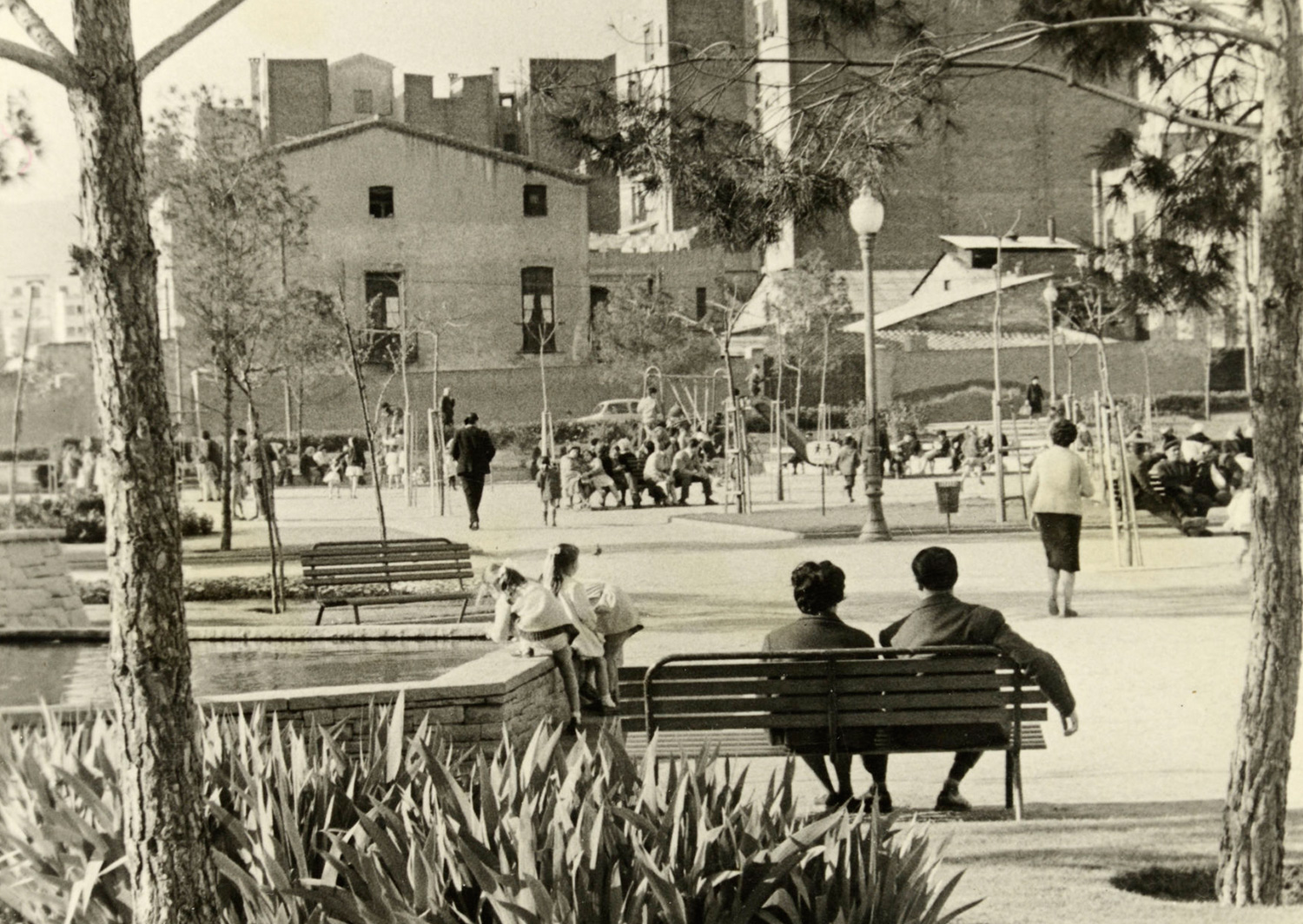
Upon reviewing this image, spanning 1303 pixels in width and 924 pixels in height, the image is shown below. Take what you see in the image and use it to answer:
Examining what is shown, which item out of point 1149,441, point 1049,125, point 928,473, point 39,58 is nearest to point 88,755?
point 39,58

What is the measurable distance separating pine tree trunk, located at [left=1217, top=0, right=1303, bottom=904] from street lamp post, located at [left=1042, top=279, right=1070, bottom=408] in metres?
2.20

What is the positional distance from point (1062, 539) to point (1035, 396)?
3.05ft

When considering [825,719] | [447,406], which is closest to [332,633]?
[447,406]

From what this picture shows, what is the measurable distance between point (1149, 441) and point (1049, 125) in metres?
5.19

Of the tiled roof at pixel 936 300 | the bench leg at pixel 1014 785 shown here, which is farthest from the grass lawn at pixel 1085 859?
the tiled roof at pixel 936 300

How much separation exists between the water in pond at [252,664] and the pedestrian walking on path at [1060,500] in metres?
2.61

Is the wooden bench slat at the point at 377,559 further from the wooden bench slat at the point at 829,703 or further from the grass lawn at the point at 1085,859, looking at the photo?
the grass lawn at the point at 1085,859

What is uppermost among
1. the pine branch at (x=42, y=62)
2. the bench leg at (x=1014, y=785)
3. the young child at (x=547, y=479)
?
the pine branch at (x=42, y=62)

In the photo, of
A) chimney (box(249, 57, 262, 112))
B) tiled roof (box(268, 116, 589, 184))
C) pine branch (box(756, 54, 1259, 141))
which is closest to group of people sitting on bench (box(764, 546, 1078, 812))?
pine branch (box(756, 54, 1259, 141))

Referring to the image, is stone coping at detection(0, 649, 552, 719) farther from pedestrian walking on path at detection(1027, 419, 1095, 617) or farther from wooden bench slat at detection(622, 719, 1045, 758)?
pedestrian walking on path at detection(1027, 419, 1095, 617)

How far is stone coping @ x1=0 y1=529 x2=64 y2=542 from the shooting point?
7.58 meters

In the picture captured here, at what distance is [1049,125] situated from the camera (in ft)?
22.2

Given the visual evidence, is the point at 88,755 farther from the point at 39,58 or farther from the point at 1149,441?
the point at 1149,441

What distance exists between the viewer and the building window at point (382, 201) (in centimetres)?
657
